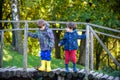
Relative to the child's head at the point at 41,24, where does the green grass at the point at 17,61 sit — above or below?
below

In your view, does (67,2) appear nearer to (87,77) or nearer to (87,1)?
(87,1)

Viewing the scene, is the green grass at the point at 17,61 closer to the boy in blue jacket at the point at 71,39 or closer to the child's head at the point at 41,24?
the boy in blue jacket at the point at 71,39

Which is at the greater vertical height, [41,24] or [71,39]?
[41,24]

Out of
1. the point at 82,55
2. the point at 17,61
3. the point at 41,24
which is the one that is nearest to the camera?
the point at 41,24

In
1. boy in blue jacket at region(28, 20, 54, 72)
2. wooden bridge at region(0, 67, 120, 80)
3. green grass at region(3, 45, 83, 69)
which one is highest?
boy in blue jacket at region(28, 20, 54, 72)

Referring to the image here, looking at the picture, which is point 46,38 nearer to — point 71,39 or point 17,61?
point 71,39

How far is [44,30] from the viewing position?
31.0 feet

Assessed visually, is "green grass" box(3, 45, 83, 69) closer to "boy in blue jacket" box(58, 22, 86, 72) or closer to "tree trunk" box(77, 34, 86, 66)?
"boy in blue jacket" box(58, 22, 86, 72)

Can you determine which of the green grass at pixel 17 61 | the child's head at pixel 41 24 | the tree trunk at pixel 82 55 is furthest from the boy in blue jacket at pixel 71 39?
the tree trunk at pixel 82 55

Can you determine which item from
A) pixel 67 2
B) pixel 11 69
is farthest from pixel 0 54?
pixel 67 2

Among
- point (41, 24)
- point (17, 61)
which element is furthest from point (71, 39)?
point (17, 61)

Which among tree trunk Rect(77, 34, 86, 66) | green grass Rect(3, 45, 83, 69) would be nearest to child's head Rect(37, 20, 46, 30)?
green grass Rect(3, 45, 83, 69)

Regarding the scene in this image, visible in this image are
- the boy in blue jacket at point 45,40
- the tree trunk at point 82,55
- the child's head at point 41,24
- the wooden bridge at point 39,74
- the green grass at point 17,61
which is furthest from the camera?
the tree trunk at point 82,55

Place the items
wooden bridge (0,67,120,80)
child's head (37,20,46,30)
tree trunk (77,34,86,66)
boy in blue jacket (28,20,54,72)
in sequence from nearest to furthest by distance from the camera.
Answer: child's head (37,20,46,30)
boy in blue jacket (28,20,54,72)
wooden bridge (0,67,120,80)
tree trunk (77,34,86,66)
